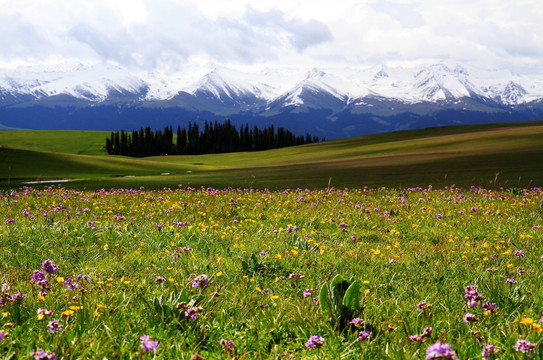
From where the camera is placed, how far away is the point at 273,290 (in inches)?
209

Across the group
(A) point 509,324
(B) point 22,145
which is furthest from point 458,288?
(B) point 22,145

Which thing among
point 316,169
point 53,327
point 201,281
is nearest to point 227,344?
point 53,327

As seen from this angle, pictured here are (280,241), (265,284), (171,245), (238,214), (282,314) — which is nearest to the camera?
(282,314)

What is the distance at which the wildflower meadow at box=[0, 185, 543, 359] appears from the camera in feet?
11.3

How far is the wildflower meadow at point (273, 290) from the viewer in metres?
3.46

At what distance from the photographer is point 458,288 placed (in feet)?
17.2

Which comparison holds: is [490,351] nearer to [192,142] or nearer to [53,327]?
[53,327]

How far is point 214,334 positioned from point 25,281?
2702 millimetres

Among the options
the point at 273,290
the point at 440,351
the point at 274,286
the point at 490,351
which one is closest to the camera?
the point at 440,351

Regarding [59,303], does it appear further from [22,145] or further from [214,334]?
[22,145]

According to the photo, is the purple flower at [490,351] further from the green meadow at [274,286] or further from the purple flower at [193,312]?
the purple flower at [193,312]

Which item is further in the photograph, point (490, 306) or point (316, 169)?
point (316, 169)

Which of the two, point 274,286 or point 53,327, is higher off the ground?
point 53,327

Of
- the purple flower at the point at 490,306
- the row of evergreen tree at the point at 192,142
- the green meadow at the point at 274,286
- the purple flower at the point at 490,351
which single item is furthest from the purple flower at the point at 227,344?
the row of evergreen tree at the point at 192,142
